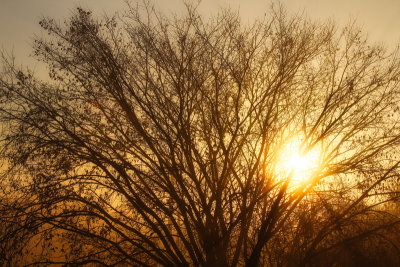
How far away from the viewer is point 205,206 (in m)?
8.04

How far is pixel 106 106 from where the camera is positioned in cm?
818

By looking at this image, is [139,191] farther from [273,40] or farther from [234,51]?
[273,40]

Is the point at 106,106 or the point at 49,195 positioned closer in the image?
the point at 49,195

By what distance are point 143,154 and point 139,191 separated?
3.07 feet

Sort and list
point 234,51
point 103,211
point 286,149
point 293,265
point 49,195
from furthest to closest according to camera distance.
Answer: point 293,265 < point 286,149 < point 234,51 < point 103,211 < point 49,195

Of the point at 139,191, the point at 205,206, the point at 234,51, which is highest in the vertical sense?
the point at 234,51

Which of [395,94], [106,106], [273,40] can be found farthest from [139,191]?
[395,94]

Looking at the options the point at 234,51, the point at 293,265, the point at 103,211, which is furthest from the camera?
the point at 293,265

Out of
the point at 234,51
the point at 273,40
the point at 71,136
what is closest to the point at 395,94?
the point at 273,40

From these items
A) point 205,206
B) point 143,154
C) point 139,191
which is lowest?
point 205,206

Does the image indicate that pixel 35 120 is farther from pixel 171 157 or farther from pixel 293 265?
pixel 293 265

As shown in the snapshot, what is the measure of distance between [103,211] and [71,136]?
1872mm

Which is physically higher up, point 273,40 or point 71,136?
point 273,40

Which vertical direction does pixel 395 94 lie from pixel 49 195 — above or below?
above
